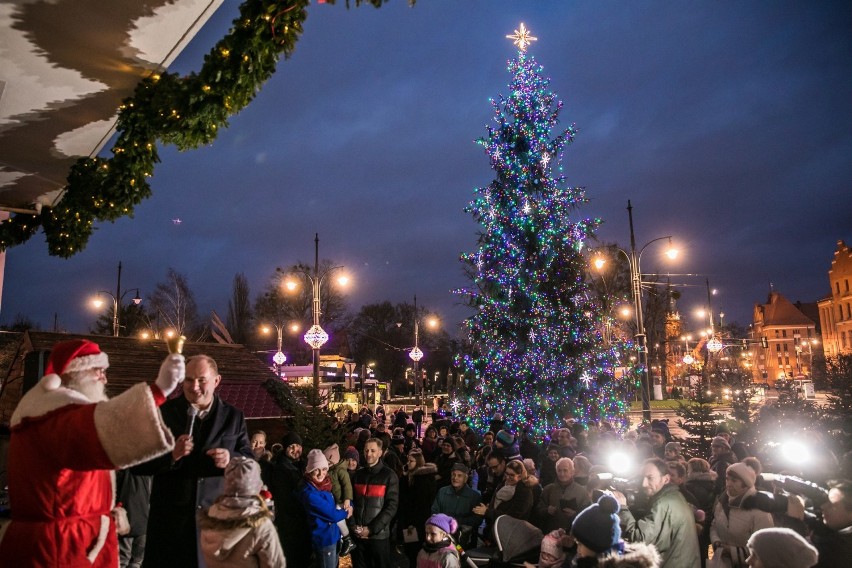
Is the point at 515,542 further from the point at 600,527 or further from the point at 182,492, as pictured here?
the point at 182,492

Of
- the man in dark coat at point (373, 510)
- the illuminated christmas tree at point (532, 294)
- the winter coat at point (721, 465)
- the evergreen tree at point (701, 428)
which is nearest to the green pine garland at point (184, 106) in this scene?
the man in dark coat at point (373, 510)

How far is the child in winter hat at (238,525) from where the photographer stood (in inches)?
136

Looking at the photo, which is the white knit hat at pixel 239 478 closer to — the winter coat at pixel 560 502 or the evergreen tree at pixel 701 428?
the winter coat at pixel 560 502

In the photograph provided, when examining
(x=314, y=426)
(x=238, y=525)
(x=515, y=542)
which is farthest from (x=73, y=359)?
(x=314, y=426)

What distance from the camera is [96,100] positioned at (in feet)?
22.7

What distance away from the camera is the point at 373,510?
21.9 ft

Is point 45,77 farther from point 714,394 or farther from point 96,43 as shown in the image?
point 714,394

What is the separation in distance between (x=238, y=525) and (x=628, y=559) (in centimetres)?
251

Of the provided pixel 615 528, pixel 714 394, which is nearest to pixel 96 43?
pixel 615 528

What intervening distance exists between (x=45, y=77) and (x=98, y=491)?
18.1 feet

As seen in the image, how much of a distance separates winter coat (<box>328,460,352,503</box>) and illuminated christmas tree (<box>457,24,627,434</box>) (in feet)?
32.4

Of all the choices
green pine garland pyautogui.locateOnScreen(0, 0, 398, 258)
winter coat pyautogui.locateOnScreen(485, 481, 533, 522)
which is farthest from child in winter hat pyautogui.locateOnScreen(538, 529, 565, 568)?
green pine garland pyautogui.locateOnScreen(0, 0, 398, 258)

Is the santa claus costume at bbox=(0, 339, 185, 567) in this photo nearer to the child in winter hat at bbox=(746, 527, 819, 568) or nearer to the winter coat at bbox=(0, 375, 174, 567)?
the winter coat at bbox=(0, 375, 174, 567)

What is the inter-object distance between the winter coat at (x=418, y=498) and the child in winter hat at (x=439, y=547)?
218 cm
